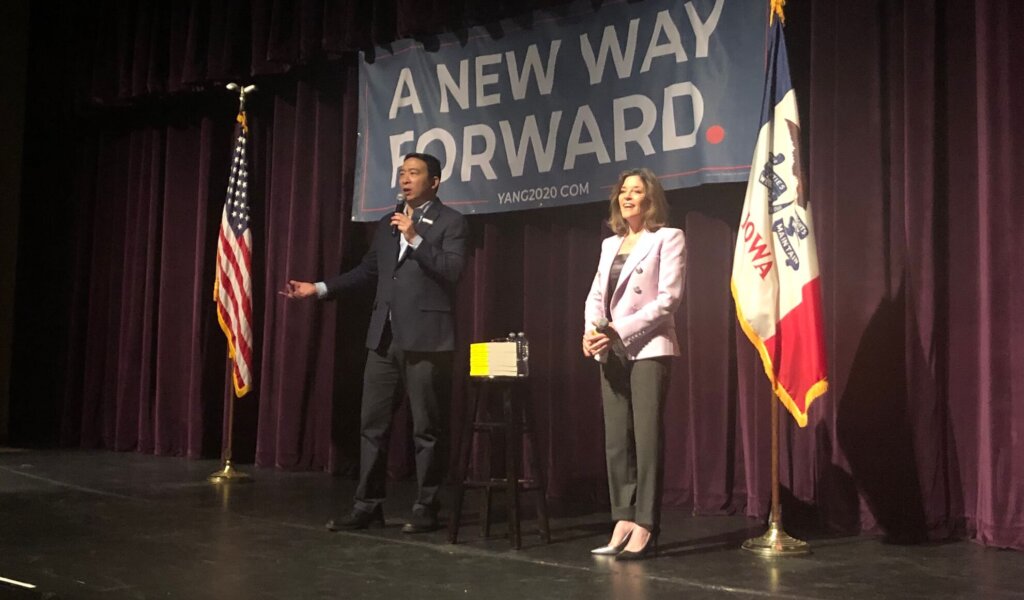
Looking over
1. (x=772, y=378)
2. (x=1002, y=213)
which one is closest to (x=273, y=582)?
(x=772, y=378)

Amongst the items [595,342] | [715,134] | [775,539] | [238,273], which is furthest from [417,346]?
[238,273]

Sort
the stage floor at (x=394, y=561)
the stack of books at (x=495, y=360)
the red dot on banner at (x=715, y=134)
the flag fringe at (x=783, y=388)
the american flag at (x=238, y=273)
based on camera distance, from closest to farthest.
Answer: the stage floor at (x=394, y=561) < the flag fringe at (x=783, y=388) < the stack of books at (x=495, y=360) < the red dot on banner at (x=715, y=134) < the american flag at (x=238, y=273)

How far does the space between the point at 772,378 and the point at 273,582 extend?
71.5 inches

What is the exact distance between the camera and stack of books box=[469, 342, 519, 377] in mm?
3547

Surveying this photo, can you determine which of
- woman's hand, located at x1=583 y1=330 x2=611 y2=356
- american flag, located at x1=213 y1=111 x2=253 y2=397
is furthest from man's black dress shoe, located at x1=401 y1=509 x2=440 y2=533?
american flag, located at x1=213 y1=111 x2=253 y2=397

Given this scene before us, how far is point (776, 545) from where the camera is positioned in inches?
132

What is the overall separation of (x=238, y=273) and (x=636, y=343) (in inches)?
123

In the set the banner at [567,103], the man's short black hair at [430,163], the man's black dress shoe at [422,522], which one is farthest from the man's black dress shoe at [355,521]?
the banner at [567,103]

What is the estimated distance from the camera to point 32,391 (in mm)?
7348

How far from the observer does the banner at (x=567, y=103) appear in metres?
4.16

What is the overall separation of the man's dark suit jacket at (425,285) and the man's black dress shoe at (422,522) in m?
0.62

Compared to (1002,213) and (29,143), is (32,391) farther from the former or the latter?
(1002,213)

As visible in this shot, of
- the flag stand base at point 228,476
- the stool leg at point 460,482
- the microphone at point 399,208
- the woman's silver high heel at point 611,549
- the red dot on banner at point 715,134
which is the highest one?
the red dot on banner at point 715,134

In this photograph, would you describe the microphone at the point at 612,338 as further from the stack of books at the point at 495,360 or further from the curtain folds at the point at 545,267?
the curtain folds at the point at 545,267
